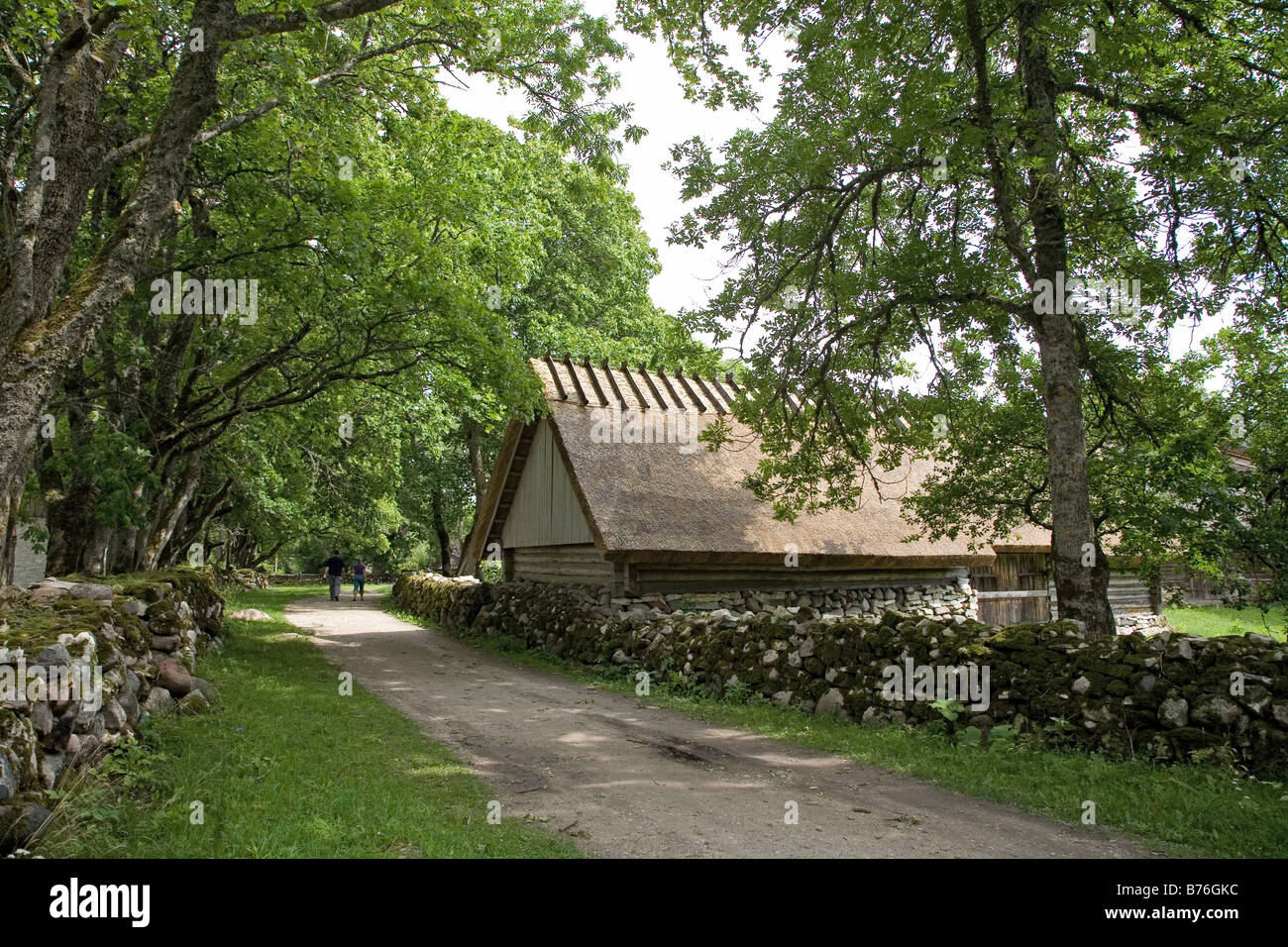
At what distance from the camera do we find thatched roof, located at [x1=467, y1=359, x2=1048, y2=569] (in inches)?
530

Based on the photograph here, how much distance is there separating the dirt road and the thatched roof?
147 inches

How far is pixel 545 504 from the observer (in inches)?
650

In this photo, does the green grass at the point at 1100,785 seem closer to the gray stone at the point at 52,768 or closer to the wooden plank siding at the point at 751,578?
the wooden plank siding at the point at 751,578

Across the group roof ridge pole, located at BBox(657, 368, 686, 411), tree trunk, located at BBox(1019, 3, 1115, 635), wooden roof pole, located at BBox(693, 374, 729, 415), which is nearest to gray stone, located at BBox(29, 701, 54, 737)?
tree trunk, located at BBox(1019, 3, 1115, 635)

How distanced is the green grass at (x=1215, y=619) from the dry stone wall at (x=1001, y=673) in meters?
15.3

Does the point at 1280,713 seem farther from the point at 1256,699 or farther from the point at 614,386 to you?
the point at 614,386

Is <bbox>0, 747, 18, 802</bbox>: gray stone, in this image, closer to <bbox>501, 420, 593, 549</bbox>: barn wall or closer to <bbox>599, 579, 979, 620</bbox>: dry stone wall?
<bbox>599, 579, 979, 620</bbox>: dry stone wall

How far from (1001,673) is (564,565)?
34.4ft

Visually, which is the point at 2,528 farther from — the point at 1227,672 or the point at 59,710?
the point at 1227,672

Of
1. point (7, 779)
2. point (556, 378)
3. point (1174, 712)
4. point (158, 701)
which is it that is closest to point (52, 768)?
point (7, 779)

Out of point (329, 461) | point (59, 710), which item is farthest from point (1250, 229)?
point (329, 461)

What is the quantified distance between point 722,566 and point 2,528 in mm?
10688

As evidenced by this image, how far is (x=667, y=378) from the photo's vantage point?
59.9 feet

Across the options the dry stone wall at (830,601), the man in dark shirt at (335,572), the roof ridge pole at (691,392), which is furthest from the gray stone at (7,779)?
the man in dark shirt at (335,572)
